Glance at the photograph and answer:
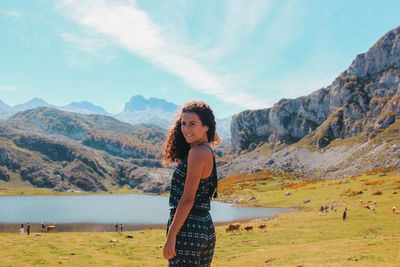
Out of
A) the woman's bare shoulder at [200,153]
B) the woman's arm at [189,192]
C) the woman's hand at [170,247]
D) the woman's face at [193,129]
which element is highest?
the woman's face at [193,129]

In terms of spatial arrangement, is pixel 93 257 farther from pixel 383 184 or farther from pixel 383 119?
pixel 383 119

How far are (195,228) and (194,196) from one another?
2.11 feet

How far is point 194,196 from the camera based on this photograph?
498 cm

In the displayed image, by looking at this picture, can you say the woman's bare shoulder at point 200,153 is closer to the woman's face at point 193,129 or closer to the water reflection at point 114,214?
the woman's face at point 193,129

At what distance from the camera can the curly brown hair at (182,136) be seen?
5797 mm

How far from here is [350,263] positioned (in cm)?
1717

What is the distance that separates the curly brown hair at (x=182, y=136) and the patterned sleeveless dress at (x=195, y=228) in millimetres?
919

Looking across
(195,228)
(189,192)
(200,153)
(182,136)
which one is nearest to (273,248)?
(182,136)

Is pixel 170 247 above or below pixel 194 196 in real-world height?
below

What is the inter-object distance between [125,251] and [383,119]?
211959 mm

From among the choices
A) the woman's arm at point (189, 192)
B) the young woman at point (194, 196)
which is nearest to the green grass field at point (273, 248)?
the young woman at point (194, 196)

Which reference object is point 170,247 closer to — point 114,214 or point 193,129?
point 193,129

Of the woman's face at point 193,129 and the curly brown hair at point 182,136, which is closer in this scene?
the woman's face at point 193,129

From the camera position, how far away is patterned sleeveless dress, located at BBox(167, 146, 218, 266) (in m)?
5.00
